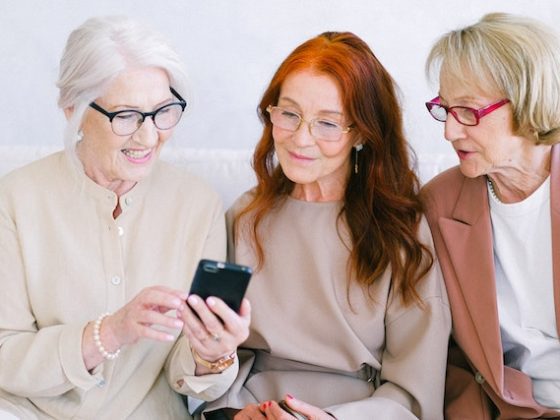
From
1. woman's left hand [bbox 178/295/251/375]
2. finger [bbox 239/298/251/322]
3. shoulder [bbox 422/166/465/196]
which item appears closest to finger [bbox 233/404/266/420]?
woman's left hand [bbox 178/295/251/375]

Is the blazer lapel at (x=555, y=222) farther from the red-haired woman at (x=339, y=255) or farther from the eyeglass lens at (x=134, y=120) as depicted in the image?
the eyeglass lens at (x=134, y=120)

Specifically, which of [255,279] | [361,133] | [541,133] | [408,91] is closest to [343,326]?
[255,279]

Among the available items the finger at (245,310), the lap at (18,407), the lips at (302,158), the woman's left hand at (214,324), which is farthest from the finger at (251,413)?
the lips at (302,158)

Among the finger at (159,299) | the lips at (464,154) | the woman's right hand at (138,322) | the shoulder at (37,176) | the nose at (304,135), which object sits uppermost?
the nose at (304,135)

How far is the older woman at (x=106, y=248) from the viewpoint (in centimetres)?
204

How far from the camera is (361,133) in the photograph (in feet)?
7.23

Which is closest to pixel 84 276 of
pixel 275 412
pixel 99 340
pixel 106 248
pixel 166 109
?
pixel 106 248

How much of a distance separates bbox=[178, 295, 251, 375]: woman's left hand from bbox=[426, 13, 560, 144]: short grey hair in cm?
70

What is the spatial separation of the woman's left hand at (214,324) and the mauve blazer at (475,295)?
570mm

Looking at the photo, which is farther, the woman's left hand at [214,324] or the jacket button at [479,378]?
the jacket button at [479,378]

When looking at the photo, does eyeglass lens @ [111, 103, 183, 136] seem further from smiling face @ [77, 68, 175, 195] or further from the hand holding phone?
the hand holding phone

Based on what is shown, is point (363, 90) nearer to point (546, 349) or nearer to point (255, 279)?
point (255, 279)

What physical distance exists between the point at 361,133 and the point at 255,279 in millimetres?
418

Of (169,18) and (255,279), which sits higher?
(169,18)
